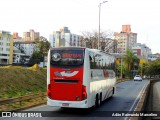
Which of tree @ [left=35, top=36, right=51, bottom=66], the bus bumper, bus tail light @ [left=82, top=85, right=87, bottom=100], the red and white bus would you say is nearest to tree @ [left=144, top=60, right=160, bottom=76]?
tree @ [left=35, top=36, right=51, bottom=66]

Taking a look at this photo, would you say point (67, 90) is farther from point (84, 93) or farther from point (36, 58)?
point (36, 58)

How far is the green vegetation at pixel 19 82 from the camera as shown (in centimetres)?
2638

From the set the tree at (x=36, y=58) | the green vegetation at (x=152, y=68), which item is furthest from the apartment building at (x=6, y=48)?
the green vegetation at (x=152, y=68)

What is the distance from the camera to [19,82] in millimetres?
29797

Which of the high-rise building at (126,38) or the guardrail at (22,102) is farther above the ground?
the high-rise building at (126,38)

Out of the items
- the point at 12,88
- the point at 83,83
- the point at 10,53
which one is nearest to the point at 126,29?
the point at 10,53

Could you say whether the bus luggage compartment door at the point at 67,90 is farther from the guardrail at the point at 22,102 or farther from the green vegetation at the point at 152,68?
the green vegetation at the point at 152,68

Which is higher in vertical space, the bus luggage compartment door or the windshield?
the windshield

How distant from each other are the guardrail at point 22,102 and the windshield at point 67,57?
288 centimetres

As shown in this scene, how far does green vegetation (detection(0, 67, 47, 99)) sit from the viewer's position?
86.5 ft

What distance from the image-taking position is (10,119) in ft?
41.5

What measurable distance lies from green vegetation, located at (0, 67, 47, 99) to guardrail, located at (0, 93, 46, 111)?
4741mm

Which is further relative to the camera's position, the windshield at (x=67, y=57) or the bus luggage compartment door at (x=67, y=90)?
the windshield at (x=67, y=57)

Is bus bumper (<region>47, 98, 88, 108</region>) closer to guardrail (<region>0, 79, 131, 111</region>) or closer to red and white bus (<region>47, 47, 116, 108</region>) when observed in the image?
red and white bus (<region>47, 47, 116, 108</region>)
